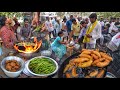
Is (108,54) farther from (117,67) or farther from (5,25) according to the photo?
(5,25)

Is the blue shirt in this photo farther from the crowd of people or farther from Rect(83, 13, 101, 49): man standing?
Rect(83, 13, 101, 49): man standing

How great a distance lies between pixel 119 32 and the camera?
526 inches

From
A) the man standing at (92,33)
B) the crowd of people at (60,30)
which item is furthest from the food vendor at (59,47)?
the man standing at (92,33)

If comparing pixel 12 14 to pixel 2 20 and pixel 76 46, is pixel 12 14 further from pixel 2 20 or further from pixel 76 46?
pixel 76 46

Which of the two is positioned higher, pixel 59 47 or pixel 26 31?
pixel 26 31

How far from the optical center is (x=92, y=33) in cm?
1340

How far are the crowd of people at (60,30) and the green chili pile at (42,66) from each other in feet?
0.96

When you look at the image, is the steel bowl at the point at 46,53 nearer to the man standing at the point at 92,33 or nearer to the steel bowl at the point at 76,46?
the steel bowl at the point at 76,46

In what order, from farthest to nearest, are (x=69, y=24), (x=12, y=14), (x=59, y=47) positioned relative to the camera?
(x=59, y=47), (x=69, y=24), (x=12, y=14)

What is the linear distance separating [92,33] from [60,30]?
67cm

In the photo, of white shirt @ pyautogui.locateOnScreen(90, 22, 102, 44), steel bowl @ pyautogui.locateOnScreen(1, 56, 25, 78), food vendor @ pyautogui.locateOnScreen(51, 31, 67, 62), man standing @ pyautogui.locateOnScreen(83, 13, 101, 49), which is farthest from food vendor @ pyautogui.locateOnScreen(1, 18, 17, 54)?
white shirt @ pyautogui.locateOnScreen(90, 22, 102, 44)

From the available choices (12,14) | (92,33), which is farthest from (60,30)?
(12,14)
